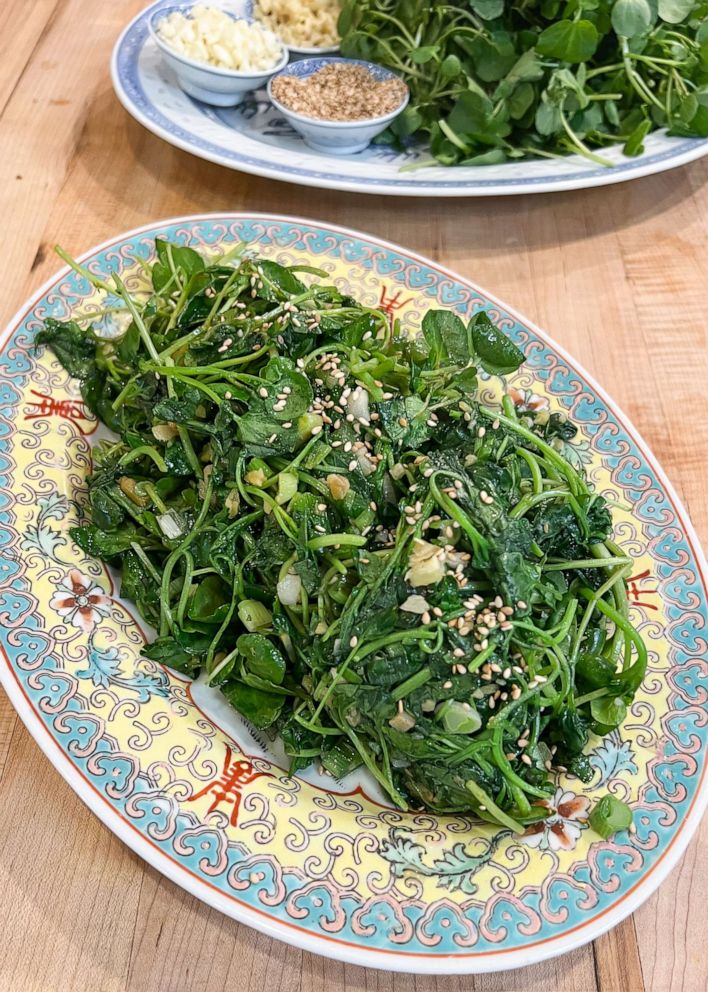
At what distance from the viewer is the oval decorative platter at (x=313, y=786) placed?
52.9 inches

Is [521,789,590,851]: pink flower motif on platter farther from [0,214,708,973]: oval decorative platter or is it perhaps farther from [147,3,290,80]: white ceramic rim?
[147,3,290,80]: white ceramic rim

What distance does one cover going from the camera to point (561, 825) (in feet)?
4.80

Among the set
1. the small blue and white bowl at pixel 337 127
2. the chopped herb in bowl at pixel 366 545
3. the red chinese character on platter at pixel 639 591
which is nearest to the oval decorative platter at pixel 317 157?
the small blue and white bowl at pixel 337 127

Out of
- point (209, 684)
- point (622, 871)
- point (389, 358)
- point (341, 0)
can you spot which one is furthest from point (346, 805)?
point (341, 0)

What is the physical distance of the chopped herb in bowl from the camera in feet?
4.86

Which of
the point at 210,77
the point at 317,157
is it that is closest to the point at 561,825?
the point at 317,157

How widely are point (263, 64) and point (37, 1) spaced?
138 cm

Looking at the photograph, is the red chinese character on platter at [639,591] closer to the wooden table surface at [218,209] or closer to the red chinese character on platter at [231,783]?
the wooden table surface at [218,209]

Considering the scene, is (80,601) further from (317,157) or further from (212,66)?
(212,66)

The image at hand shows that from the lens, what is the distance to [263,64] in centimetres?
304

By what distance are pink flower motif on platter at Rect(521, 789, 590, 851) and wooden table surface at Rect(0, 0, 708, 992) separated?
282 millimetres

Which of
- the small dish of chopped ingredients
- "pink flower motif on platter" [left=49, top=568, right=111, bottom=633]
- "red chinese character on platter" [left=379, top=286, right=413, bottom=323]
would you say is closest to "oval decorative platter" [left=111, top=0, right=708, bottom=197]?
the small dish of chopped ingredients

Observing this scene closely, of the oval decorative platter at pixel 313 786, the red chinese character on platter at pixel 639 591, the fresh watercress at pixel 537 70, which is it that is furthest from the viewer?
the fresh watercress at pixel 537 70

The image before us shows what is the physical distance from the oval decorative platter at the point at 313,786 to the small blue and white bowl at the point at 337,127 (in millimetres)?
1478
